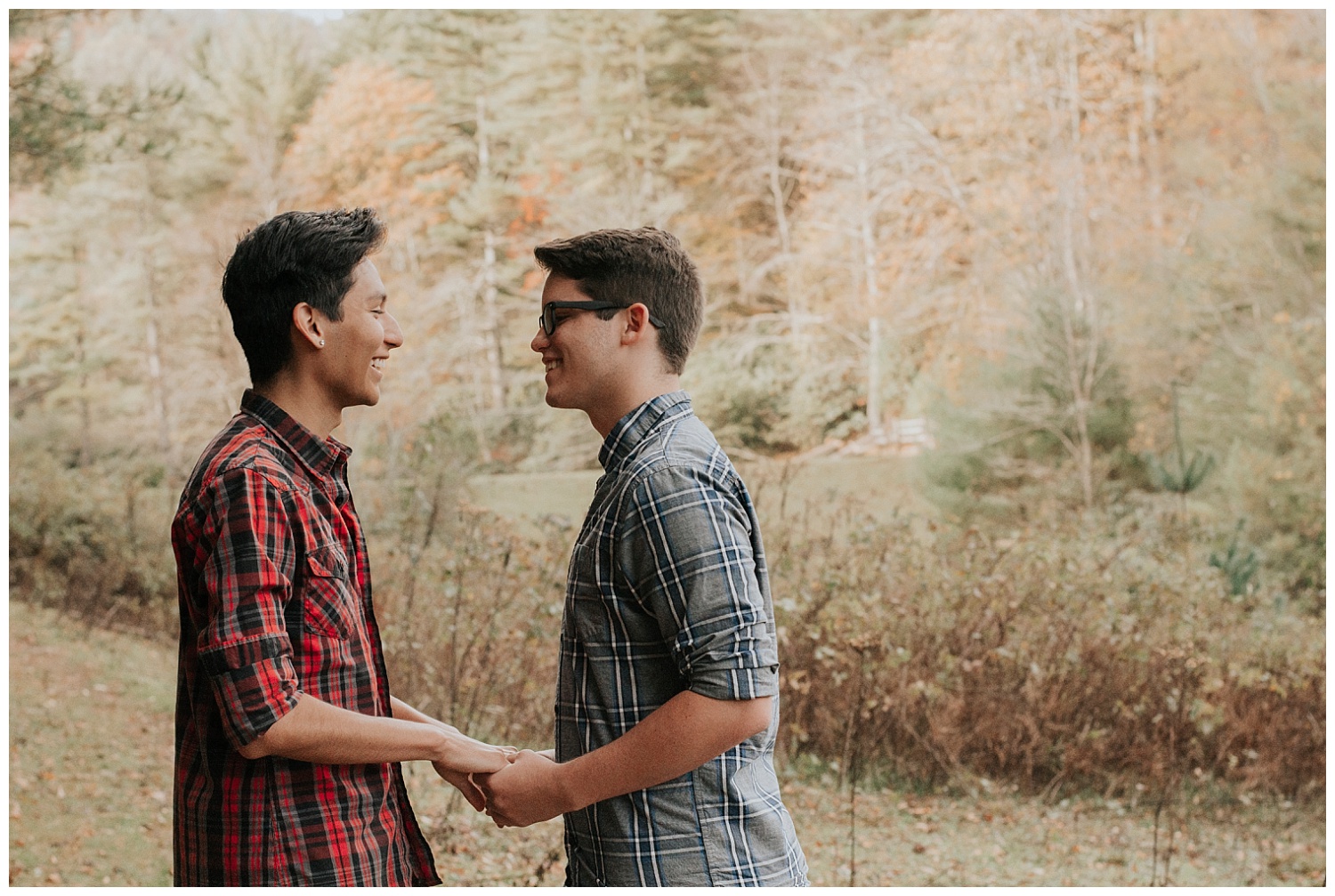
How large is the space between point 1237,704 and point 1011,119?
2955 mm

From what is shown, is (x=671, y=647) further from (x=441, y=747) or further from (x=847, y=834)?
(x=847, y=834)

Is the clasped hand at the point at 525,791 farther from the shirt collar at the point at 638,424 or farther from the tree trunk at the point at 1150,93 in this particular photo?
the tree trunk at the point at 1150,93

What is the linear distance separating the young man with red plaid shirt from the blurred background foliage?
11.4 ft

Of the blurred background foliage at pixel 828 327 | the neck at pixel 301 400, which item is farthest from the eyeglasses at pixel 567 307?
the blurred background foliage at pixel 828 327

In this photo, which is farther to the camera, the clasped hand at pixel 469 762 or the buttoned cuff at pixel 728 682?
the clasped hand at pixel 469 762

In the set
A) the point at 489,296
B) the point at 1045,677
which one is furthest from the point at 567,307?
the point at 489,296

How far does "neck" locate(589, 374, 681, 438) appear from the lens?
1711 mm

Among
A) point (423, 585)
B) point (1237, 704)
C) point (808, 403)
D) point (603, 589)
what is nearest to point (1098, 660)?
point (1237, 704)

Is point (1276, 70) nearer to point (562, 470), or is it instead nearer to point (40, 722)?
point (562, 470)

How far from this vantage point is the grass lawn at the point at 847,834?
4699 millimetres

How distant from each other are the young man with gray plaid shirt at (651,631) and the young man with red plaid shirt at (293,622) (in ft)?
0.73

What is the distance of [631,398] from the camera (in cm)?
171

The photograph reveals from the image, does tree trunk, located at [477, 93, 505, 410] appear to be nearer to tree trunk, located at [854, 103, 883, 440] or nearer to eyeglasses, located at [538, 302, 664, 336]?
tree trunk, located at [854, 103, 883, 440]

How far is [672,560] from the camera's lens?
1.51 metres
